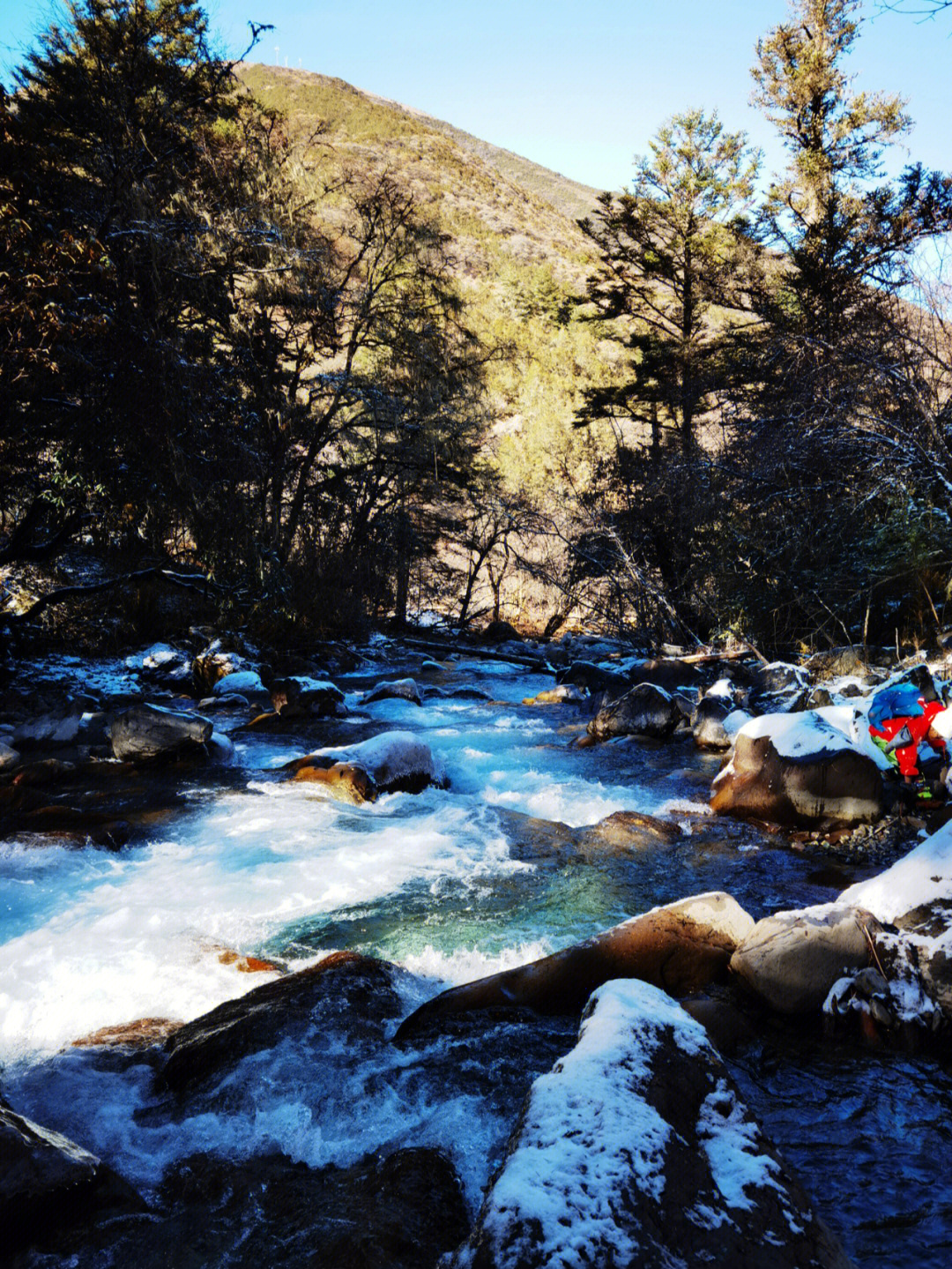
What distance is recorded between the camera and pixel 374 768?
6047 millimetres

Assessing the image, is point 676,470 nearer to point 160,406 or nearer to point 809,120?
point 160,406

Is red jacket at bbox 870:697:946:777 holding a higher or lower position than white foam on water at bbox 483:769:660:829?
higher

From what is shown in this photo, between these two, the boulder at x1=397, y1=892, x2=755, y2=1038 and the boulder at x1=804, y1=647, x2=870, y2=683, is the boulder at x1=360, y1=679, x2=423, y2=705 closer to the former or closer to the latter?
the boulder at x1=804, y1=647, x2=870, y2=683

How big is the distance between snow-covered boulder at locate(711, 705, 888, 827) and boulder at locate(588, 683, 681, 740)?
239 cm

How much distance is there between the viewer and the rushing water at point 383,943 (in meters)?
2.22

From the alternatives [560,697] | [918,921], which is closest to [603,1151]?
[918,921]

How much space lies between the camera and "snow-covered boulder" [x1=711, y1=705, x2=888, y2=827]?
16.0 ft

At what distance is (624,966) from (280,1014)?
4.63 ft

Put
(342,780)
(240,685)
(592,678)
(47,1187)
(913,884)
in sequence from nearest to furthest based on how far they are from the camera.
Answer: (47,1187), (913,884), (342,780), (240,685), (592,678)

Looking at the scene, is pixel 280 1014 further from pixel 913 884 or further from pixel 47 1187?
pixel 913 884

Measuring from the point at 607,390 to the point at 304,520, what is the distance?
7469 millimetres

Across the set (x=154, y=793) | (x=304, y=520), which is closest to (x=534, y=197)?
(x=304, y=520)

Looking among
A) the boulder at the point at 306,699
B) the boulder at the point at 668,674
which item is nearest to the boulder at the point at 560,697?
the boulder at the point at 668,674

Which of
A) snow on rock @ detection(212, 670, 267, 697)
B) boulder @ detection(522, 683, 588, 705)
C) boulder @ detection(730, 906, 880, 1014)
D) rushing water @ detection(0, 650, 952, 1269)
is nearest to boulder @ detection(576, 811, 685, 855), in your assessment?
rushing water @ detection(0, 650, 952, 1269)
